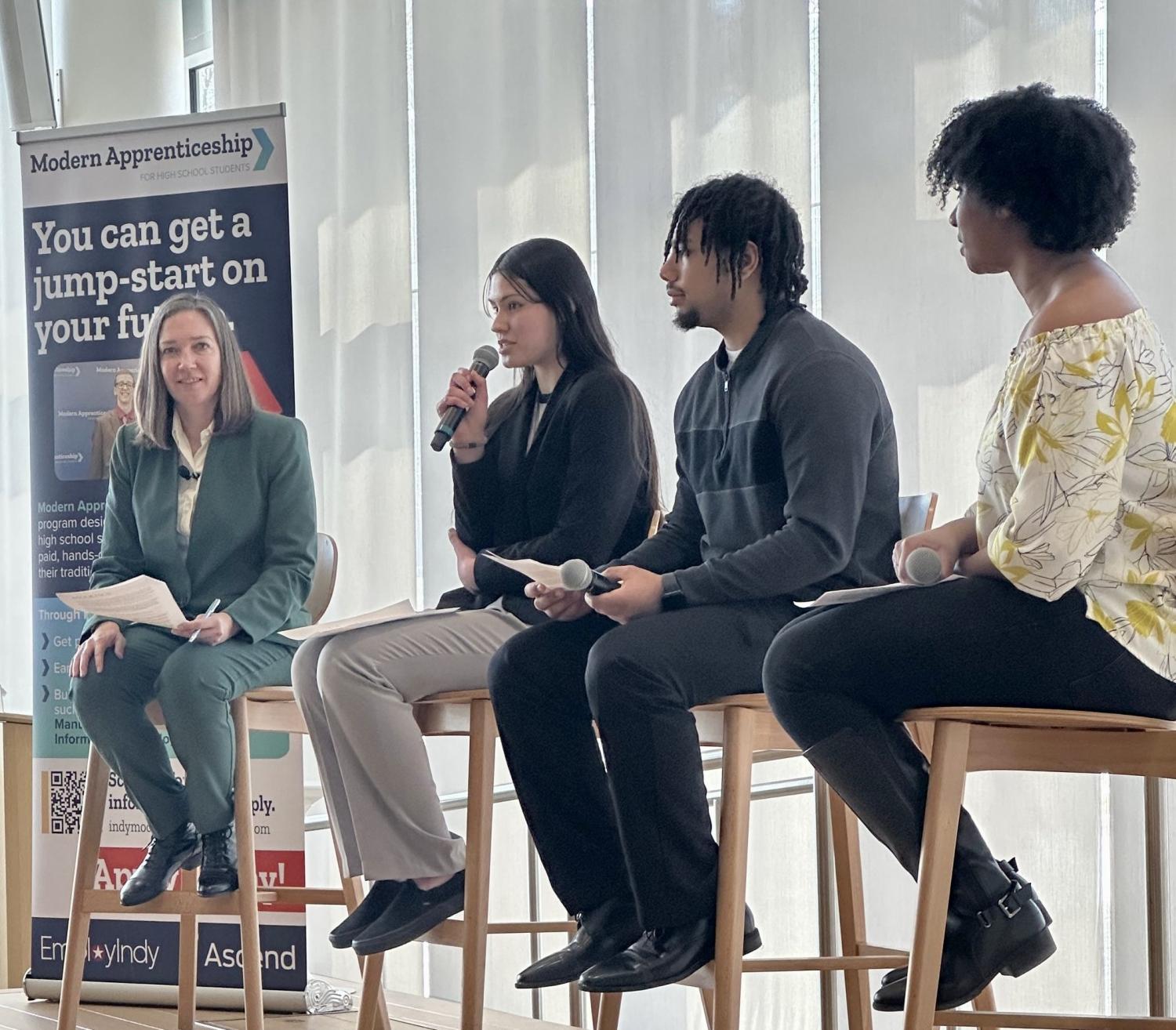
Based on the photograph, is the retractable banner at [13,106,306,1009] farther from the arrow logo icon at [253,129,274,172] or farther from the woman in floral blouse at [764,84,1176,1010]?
the woman in floral blouse at [764,84,1176,1010]

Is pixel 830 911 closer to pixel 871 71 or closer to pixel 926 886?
pixel 926 886

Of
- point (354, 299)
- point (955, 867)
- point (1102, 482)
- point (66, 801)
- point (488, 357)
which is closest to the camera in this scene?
point (1102, 482)

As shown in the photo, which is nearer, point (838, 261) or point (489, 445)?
point (489, 445)

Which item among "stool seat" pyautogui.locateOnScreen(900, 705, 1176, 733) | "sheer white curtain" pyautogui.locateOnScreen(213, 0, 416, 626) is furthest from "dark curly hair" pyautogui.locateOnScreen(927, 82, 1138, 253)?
"sheer white curtain" pyautogui.locateOnScreen(213, 0, 416, 626)

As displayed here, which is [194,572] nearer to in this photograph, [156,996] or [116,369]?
[116,369]

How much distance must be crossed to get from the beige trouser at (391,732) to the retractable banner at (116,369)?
3.04 ft

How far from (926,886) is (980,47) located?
1.73 meters

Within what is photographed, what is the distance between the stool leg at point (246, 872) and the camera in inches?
101

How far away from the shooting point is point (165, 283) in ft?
10.6

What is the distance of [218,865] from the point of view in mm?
2607

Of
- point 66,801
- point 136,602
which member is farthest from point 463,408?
point 66,801

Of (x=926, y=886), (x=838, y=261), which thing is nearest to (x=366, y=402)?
(x=838, y=261)

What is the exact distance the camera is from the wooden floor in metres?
3.09

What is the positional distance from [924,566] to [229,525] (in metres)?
1.54
